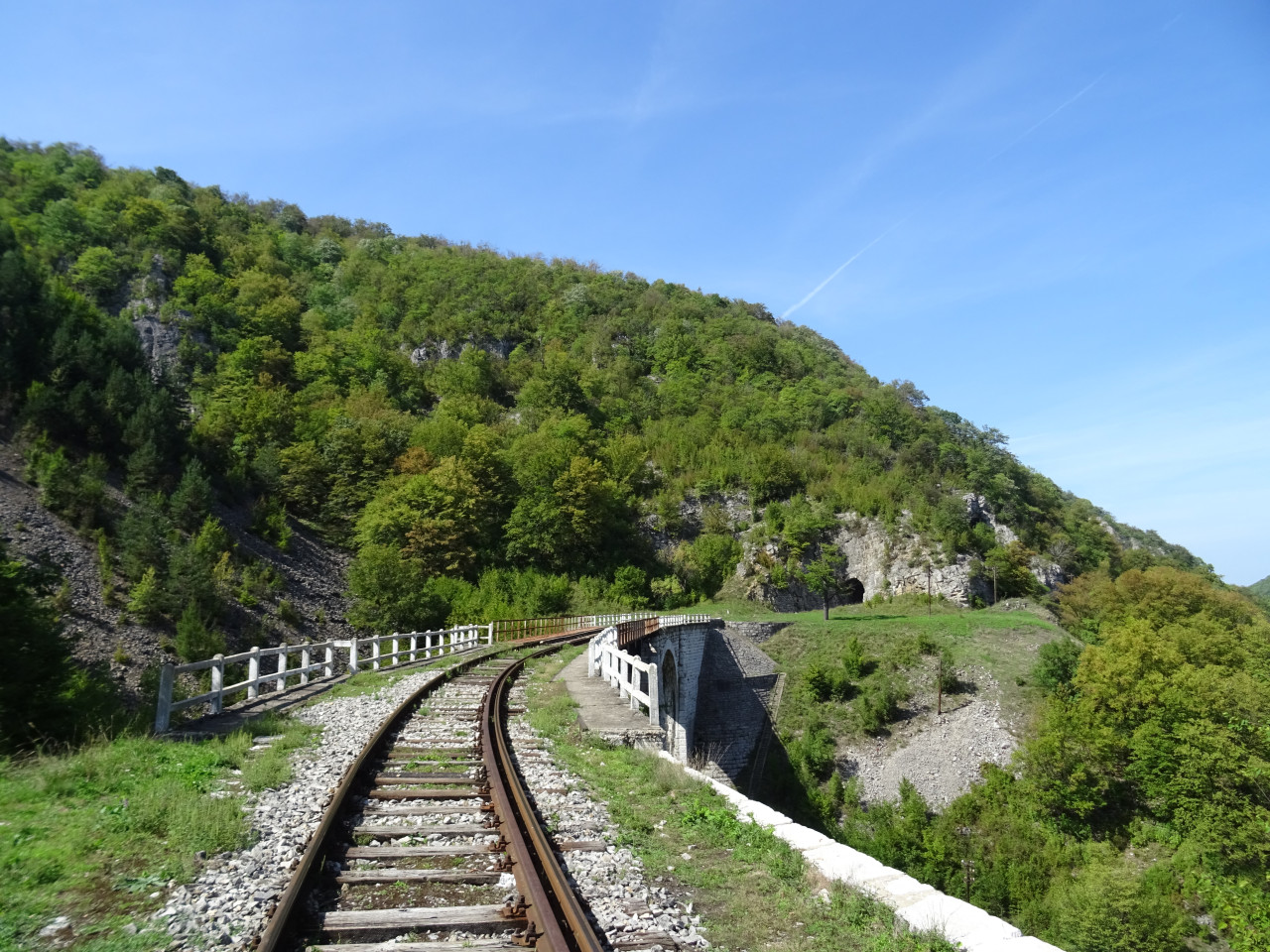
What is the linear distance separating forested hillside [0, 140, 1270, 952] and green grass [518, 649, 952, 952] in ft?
21.8

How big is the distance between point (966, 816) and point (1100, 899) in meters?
5.68

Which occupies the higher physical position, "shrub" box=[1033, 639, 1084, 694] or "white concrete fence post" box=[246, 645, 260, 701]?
"white concrete fence post" box=[246, 645, 260, 701]

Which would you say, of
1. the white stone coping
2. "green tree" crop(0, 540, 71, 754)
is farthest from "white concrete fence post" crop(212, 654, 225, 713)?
the white stone coping

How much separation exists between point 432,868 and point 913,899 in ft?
10.3

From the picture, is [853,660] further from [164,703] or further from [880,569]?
[164,703]

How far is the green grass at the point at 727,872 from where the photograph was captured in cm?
408

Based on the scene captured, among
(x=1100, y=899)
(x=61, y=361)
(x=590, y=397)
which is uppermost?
(x=590, y=397)

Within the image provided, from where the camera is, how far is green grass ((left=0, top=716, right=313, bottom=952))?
3781mm

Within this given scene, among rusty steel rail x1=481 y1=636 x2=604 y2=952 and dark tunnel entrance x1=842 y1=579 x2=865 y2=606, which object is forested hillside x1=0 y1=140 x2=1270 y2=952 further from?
rusty steel rail x1=481 y1=636 x2=604 y2=952

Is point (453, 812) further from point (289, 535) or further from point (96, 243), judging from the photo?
point (96, 243)

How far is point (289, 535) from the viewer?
45.1 metres

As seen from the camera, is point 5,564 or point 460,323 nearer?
point 5,564

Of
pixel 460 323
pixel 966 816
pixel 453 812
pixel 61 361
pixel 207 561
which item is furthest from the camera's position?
pixel 460 323

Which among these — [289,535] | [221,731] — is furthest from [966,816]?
[289,535]
